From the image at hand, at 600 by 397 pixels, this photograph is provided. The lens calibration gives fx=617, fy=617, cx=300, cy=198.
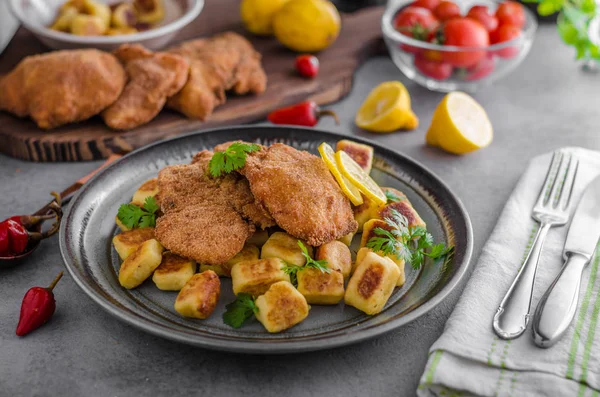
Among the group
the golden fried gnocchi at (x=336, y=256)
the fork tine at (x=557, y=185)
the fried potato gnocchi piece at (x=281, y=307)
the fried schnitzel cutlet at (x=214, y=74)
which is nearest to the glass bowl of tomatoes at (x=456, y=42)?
the fried schnitzel cutlet at (x=214, y=74)

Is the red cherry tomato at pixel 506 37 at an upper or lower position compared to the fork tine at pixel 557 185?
upper

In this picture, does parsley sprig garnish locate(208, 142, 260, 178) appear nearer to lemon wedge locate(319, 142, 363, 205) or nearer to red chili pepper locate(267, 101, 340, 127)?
lemon wedge locate(319, 142, 363, 205)

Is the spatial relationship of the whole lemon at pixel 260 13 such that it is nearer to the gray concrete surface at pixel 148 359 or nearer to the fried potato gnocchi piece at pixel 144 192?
the gray concrete surface at pixel 148 359

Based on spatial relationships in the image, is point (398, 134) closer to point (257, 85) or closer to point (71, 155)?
point (257, 85)

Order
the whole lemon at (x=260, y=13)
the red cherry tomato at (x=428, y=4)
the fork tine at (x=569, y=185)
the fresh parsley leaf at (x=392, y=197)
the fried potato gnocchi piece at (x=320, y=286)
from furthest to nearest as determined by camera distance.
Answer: the whole lemon at (x=260, y=13) → the red cherry tomato at (x=428, y=4) → the fork tine at (x=569, y=185) → the fresh parsley leaf at (x=392, y=197) → the fried potato gnocchi piece at (x=320, y=286)

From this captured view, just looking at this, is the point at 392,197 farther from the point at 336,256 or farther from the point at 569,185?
the point at 569,185

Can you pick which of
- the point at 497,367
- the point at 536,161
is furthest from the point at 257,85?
the point at 497,367

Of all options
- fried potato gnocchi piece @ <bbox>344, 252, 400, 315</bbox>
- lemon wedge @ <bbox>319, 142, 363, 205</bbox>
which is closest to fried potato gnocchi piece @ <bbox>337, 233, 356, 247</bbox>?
lemon wedge @ <bbox>319, 142, 363, 205</bbox>
